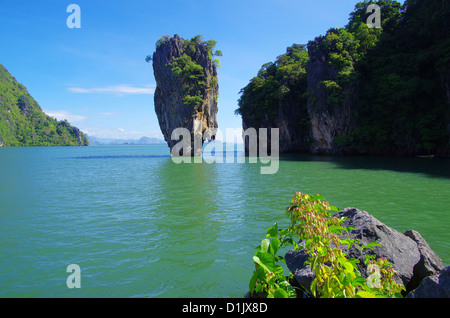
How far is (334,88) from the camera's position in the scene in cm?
3394

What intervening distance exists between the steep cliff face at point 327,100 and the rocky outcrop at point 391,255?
104ft

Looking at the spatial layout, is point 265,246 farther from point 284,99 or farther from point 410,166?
point 284,99

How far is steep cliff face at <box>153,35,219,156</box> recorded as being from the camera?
40.9m

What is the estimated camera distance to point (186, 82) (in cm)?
4147

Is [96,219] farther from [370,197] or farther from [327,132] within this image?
[327,132]

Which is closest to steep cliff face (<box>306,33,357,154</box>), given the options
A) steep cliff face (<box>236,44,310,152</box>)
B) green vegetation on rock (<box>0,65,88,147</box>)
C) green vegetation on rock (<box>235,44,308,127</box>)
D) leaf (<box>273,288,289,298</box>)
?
green vegetation on rock (<box>235,44,308,127</box>)

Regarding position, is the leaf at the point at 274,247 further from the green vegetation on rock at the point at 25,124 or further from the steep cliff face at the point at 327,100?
the green vegetation on rock at the point at 25,124

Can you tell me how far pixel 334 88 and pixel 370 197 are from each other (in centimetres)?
2535

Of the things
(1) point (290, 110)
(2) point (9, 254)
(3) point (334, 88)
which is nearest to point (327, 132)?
(3) point (334, 88)

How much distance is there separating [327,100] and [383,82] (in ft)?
21.6

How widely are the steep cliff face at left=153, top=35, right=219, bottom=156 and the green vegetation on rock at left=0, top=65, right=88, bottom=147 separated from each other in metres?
133

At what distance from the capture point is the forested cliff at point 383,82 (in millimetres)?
27094

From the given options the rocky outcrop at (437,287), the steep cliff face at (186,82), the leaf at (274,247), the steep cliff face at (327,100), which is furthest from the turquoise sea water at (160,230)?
the steep cliff face at (186,82)

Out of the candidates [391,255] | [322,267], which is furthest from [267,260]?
[391,255]
